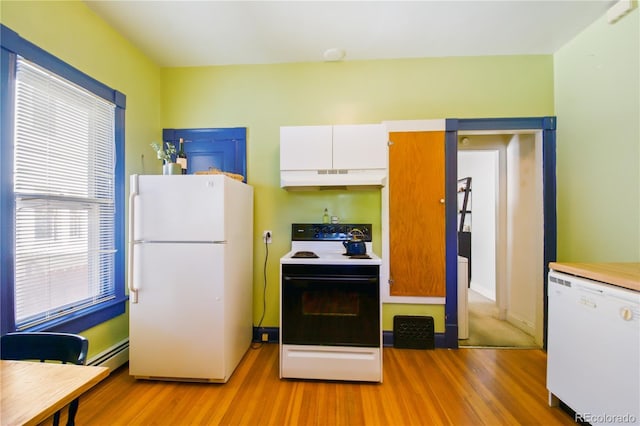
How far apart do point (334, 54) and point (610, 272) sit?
2514 millimetres

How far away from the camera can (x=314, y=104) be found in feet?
8.38

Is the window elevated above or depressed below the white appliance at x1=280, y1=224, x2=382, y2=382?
above

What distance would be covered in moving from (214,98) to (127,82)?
0.72 metres

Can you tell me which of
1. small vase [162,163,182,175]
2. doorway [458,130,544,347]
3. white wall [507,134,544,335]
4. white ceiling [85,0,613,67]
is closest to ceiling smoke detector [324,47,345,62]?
white ceiling [85,0,613,67]

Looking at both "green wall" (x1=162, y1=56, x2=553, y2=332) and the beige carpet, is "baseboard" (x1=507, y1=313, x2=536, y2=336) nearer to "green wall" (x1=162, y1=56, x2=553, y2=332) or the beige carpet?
the beige carpet

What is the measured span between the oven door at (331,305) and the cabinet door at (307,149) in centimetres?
89

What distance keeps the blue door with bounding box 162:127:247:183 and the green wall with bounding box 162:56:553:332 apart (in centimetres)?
8

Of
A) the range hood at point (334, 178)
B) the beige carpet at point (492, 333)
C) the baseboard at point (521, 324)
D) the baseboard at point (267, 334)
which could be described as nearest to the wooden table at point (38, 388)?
the range hood at point (334, 178)

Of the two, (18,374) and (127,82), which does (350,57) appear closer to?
(127,82)

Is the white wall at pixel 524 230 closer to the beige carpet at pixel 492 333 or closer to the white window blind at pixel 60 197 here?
the beige carpet at pixel 492 333

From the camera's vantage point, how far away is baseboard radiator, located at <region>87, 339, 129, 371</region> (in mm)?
1918

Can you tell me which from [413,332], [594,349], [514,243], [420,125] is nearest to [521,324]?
[514,243]

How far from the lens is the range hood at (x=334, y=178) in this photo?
2193 mm

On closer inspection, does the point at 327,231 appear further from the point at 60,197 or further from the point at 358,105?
the point at 60,197
